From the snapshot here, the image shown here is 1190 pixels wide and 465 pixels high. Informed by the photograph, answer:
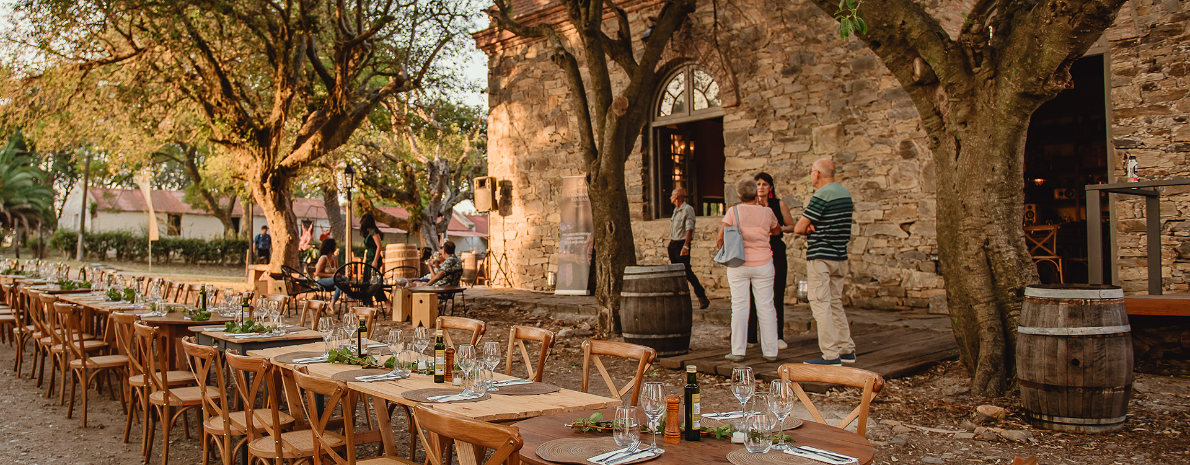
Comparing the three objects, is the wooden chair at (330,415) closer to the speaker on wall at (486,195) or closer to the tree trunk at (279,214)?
the speaker on wall at (486,195)

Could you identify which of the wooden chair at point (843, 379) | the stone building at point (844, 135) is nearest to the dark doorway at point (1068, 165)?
the stone building at point (844, 135)

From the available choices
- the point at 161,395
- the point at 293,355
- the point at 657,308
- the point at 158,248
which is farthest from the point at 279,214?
the point at 158,248

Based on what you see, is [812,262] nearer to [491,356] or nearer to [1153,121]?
[491,356]

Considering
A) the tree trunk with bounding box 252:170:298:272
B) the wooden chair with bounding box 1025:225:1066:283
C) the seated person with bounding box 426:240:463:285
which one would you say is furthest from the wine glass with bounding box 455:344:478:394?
the tree trunk with bounding box 252:170:298:272

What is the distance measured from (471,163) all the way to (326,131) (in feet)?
41.9

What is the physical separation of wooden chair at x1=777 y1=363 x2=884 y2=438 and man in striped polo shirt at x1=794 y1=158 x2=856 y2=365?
2795 millimetres

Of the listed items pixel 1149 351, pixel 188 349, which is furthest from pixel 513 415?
pixel 1149 351

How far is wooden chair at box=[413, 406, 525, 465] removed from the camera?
1940 mm

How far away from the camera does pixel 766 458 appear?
7.07 ft

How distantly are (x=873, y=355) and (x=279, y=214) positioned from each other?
35.8ft

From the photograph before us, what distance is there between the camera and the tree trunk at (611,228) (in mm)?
7914

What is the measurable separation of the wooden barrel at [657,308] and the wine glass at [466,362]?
11.2 feet

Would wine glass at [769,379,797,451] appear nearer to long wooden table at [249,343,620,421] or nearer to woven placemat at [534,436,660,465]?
woven placemat at [534,436,660,465]

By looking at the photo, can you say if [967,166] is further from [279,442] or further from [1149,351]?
[279,442]
